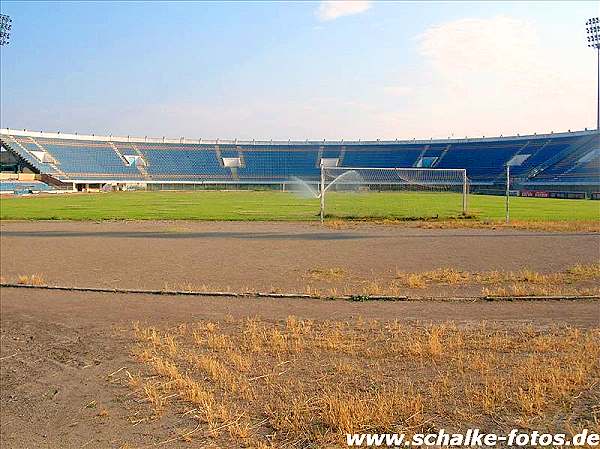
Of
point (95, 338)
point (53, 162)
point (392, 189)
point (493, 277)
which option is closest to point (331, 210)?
point (392, 189)

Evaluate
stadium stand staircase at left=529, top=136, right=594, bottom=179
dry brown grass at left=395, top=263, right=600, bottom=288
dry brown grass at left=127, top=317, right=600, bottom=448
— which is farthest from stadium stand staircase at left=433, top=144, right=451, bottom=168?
dry brown grass at left=127, top=317, right=600, bottom=448

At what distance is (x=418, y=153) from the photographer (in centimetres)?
9881

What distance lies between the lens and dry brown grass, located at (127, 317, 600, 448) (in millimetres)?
4723

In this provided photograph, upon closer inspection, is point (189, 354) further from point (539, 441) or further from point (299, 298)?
point (539, 441)

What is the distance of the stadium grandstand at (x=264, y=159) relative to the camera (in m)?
81.8

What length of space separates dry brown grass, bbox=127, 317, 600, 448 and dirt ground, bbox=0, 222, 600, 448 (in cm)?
44

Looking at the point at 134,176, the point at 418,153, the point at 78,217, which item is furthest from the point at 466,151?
the point at 78,217

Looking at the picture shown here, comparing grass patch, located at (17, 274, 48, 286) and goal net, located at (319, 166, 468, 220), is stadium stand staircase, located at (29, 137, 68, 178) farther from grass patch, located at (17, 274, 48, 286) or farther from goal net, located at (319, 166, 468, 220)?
grass patch, located at (17, 274, 48, 286)

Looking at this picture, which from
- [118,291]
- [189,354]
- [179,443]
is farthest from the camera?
[118,291]

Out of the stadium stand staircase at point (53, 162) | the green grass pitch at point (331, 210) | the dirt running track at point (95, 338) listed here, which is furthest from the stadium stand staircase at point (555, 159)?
the dirt running track at point (95, 338)

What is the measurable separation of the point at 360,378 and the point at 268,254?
10.3 meters

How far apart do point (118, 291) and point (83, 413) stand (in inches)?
227

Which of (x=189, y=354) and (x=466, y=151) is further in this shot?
(x=466, y=151)

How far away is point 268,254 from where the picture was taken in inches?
630
